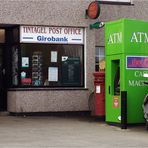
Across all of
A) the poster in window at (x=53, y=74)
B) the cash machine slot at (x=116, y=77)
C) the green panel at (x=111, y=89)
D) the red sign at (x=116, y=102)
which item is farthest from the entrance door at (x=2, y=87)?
the red sign at (x=116, y=102)

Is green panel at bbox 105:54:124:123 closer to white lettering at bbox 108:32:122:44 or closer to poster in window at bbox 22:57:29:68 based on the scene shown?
white lettering at bbox 108:32:122:44

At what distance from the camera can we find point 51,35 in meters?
17.2

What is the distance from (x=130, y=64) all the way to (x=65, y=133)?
2751 millimetres

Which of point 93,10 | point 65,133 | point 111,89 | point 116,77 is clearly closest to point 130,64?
point 116,77

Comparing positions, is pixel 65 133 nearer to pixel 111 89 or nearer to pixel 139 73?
pixel 111 89

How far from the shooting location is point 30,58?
17.0m

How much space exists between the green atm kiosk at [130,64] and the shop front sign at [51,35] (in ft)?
10.4

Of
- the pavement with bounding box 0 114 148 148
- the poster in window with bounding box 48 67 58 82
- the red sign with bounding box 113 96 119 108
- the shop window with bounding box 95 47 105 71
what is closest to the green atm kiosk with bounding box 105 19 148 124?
the red sign with bounding box 113 96 119 108

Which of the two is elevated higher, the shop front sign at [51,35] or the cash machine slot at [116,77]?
the shop front sign at [51,35]

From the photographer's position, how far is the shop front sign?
16.9 meters

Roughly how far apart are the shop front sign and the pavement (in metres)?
2.60

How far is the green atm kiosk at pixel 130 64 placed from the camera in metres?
14.0

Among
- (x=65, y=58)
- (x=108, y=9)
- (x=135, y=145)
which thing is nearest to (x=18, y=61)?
(x=65, y=58)

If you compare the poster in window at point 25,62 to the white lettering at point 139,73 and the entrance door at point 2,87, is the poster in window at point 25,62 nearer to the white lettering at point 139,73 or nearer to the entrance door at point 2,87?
the entrance door at point 2,87
